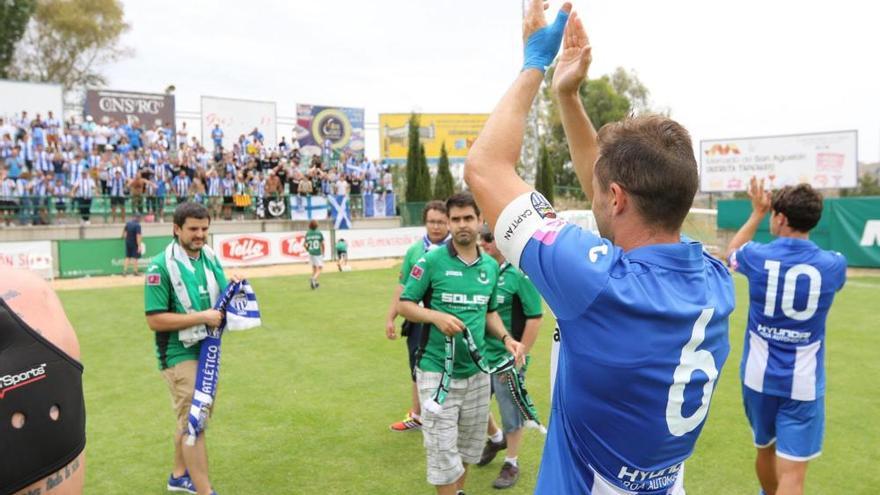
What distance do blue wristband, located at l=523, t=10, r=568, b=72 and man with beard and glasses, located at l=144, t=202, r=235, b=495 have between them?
11.7 feet

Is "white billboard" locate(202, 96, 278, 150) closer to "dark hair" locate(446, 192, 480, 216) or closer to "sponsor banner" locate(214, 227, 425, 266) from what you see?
"sponsor banner" locate(214, 227, 425, 266)

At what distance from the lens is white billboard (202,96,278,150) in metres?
36.6

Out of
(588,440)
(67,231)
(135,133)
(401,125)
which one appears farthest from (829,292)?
(401,125)

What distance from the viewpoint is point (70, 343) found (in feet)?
4.68


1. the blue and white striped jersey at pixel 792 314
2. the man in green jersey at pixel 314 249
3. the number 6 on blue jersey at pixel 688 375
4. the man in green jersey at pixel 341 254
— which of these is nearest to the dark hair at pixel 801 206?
the blue and white striped jersey at pixel 792 314

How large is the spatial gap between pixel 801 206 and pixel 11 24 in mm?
49120

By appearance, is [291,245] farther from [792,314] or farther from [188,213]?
[792,314]

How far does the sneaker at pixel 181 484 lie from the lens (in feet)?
16.1

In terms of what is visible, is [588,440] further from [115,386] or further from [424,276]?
[115,386]

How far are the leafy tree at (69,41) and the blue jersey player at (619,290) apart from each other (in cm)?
5086

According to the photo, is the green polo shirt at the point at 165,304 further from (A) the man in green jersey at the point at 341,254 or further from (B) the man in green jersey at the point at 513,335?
(A) the man in green jersey at the point at 341,254

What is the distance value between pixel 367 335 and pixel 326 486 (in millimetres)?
5882

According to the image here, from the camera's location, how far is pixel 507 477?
5.05 metres

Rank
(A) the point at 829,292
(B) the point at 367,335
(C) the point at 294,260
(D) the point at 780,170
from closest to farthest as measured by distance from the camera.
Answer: (A) the point at 829,292
(B) the point at 367,335
(C) the point at 294,260
(D) the point at 780,170
